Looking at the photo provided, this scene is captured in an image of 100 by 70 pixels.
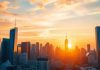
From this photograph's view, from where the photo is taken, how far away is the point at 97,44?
83.3m

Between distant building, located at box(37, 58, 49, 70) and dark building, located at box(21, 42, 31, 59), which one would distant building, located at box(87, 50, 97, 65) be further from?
dark building, located at box(21, 42, 31, 59)

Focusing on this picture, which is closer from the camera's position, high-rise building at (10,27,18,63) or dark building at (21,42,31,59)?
high-rise building at (10,27,18,63)

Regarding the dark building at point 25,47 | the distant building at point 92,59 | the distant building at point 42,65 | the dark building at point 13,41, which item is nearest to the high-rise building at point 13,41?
the dark building at point 13,41

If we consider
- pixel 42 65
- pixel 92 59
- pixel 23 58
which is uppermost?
pixel 23 58

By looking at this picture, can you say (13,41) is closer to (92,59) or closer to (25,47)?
(25,47)

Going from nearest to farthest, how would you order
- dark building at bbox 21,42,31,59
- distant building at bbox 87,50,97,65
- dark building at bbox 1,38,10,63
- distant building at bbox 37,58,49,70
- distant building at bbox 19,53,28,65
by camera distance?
distant building at bbox 37,58,49,70 < distant building at bbox 87,50,97,65 < distant building at bbox 19,53,28,65 < dark building at bbox 1,38,10,63 < dark building at bbox 21,42,31,59

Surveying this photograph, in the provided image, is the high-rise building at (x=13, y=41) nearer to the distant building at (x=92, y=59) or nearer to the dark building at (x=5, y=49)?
the dark building at (x=5, y=49)

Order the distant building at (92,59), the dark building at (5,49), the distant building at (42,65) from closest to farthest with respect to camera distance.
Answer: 1. the distant building at (42,65)
2. the distant building at (92,59)
3. the dark building at (5,49)

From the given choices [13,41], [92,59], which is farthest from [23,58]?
[92,59]

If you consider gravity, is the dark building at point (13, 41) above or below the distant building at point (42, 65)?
above

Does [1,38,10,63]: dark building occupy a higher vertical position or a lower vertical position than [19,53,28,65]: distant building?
higher

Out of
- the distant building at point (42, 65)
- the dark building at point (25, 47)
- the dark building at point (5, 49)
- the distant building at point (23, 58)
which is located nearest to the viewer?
the distant building at point (42, 65)

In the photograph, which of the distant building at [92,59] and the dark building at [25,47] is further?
the dark building at [25,47]

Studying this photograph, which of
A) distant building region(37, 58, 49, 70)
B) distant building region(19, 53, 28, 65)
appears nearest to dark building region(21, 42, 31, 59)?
distant building region(19, 53, 28, 65)
